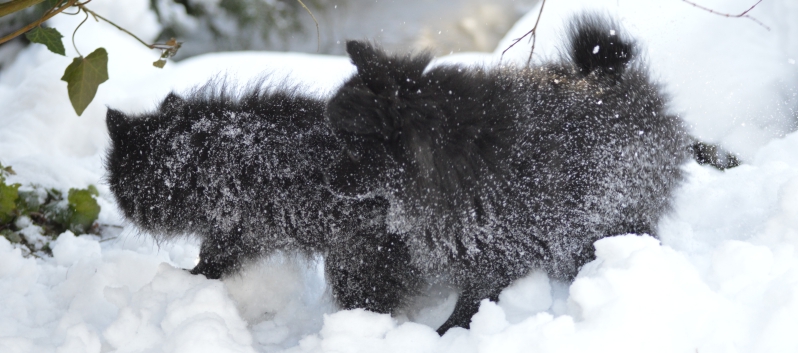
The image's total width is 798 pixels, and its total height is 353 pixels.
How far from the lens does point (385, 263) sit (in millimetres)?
1661

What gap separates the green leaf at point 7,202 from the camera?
2.34 metres

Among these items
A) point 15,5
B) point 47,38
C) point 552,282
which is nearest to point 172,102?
point 47,38

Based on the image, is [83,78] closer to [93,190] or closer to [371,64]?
[371,64]

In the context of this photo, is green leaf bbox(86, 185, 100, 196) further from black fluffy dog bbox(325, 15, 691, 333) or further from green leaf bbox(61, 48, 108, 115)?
black fluffy dog bbox(325, 15, 691, 333)

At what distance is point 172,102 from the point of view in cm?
187

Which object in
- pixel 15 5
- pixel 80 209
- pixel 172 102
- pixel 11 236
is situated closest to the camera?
pixel 15 5

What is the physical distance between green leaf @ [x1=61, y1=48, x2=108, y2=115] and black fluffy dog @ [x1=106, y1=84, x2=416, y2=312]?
0.19m

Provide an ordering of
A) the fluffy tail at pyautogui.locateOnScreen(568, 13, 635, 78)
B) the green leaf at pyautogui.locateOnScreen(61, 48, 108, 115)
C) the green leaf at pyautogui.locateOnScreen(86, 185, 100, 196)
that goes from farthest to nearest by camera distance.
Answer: the green leaf at pyautogui.locateOnScreen(86, 185, 100, 196) < the fluffy tail at pyautogui.locateOnScreen(568, 13, 635, 78) < the green leaf at pyautogui.locateOnScreen(61, 48, 108, 115)

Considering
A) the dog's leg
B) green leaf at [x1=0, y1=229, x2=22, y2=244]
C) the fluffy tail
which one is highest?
the fluffy tail

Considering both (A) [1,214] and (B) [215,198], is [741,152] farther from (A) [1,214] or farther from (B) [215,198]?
(A) [1,214]

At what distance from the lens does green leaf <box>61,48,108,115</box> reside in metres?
1.64

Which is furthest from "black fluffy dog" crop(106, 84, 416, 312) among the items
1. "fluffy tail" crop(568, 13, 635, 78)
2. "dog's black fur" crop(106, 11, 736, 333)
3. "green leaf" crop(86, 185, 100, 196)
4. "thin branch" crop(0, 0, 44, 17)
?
"green leaf" crop(86, 185, 100, 196)

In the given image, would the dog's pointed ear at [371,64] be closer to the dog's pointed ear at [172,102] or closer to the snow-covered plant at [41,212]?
the dog's pointed ear at [172,102]

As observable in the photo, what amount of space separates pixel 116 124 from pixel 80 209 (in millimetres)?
892
